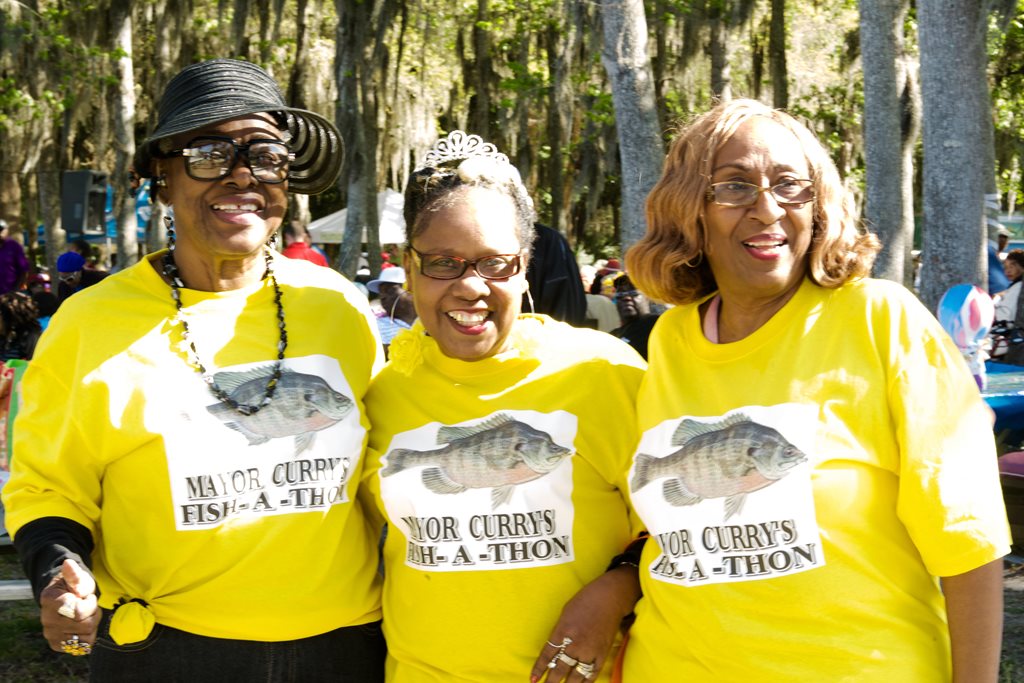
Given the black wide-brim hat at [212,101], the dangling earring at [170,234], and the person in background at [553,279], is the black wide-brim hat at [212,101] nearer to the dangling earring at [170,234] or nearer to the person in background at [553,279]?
the dangling earring at [170,234]

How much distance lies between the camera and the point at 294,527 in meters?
2.43

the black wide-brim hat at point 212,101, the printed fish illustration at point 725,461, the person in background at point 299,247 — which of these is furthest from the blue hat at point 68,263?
the printed fish illustration at point 725,461

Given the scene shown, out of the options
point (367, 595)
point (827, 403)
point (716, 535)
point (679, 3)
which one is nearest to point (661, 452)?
point (716, 535)

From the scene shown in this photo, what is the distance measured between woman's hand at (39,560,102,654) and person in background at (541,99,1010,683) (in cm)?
108

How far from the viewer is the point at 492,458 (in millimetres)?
2355

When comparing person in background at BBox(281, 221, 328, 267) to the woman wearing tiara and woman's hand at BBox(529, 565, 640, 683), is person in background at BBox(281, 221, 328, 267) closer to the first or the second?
the woman wearing tiara

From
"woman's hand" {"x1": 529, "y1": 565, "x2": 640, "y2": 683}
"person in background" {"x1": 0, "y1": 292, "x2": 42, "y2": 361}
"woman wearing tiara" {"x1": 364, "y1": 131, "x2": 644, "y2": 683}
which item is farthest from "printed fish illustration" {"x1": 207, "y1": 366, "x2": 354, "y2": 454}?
"person in background" {"x1": 0, "y1": 292, "x2": 42, "y2": 361}

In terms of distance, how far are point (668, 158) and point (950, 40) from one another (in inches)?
224

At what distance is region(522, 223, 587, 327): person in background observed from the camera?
11.6 ft

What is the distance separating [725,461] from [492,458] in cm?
52

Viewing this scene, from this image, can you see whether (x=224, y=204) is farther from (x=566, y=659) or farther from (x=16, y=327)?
(x=16, y=327)

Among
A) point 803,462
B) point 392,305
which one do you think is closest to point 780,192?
point 803,462

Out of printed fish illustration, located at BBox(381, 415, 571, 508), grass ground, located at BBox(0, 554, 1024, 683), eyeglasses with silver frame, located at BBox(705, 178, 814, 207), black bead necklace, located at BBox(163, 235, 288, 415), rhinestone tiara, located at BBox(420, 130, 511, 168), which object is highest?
rhinestone tiara, located at BBox(420, 130, 511, 168)

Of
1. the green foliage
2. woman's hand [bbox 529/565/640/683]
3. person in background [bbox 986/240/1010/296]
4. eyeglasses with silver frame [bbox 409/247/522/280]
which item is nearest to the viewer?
woman's hand [bbox 529/565/640/683]
